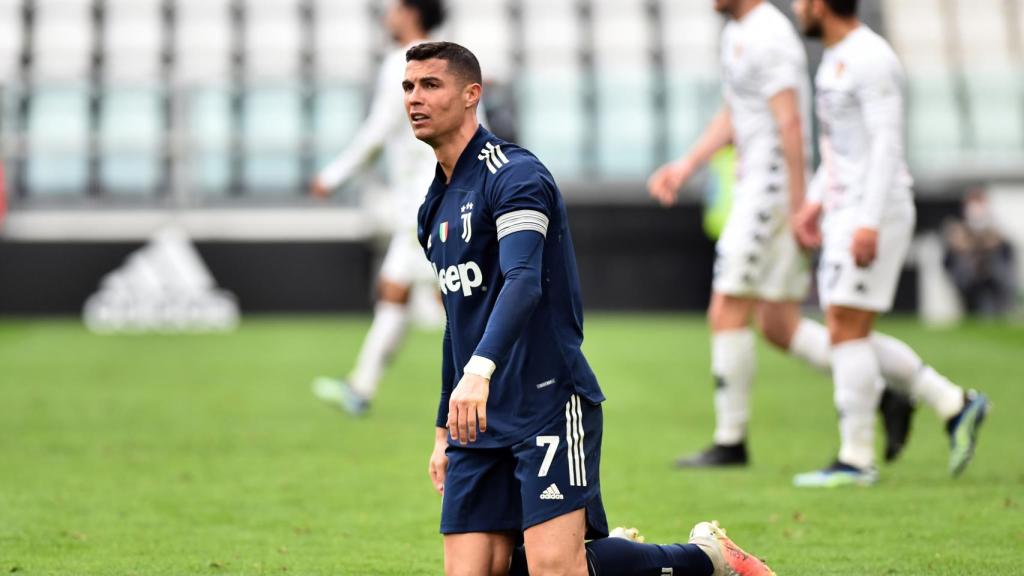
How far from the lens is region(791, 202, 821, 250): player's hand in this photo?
25.8 feet

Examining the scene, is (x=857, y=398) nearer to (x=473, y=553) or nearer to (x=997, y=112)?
(x=473, y=553)

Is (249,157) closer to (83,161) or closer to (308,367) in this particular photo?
(83,161)

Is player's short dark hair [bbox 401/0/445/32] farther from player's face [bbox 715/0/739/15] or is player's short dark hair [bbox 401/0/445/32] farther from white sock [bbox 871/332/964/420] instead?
white sock [bbox 871/332/964/420]

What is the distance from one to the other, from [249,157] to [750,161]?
1868 cm

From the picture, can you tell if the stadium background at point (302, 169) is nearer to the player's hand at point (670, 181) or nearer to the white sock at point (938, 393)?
the player's hand at point (670, 181)

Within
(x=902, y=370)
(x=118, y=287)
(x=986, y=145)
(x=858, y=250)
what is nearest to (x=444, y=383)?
(x=858, y=250)

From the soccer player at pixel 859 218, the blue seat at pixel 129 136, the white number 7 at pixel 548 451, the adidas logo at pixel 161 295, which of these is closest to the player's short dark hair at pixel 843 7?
the soccer player at pixel 859 218

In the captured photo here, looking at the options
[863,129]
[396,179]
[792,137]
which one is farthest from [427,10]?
[863,129]

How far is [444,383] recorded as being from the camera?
478 cm

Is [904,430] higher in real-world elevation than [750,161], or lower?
lower

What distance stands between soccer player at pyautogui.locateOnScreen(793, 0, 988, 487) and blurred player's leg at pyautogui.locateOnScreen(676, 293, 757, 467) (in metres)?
0.65

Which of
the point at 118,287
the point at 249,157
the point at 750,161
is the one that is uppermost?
the point at 750,161

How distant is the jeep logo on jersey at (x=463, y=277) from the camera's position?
4523mm

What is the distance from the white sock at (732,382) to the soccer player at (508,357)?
347 centimetres
